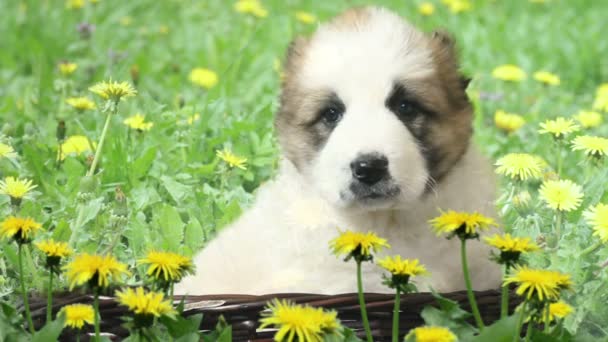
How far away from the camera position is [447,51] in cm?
333

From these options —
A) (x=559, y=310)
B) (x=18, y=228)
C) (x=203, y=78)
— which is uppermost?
(x=203, y=78)

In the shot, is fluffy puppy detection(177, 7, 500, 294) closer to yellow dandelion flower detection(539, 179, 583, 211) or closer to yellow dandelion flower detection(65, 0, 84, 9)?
yellow dandelion flower detection(539, 179, 583, 211)

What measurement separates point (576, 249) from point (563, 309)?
1.41ft

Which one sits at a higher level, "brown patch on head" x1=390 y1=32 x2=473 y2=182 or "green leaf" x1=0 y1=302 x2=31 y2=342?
"brown patch on head" x1=390 y1=32 x2=473 y2=182

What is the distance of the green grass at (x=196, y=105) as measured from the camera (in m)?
3.43

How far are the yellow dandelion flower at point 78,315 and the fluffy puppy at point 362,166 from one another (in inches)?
27.6

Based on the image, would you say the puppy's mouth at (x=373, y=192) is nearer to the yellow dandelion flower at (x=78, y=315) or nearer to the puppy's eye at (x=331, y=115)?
the puppy's eye at (x=331, y=115)

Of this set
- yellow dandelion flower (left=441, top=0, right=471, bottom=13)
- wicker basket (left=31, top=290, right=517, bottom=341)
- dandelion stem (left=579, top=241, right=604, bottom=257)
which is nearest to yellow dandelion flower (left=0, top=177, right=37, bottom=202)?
wicker basket (left=31, top=290, right=517, bottom=341)

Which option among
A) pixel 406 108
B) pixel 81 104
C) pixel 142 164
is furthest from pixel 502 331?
pixel 81 104

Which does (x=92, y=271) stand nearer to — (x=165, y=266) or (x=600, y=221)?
(x=165, y=266)

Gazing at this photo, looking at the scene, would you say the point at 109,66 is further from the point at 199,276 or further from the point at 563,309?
the point at 563,309

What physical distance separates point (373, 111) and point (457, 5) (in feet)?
14.3

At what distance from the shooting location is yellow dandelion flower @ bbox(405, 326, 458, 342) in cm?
241

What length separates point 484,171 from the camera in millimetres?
3404
